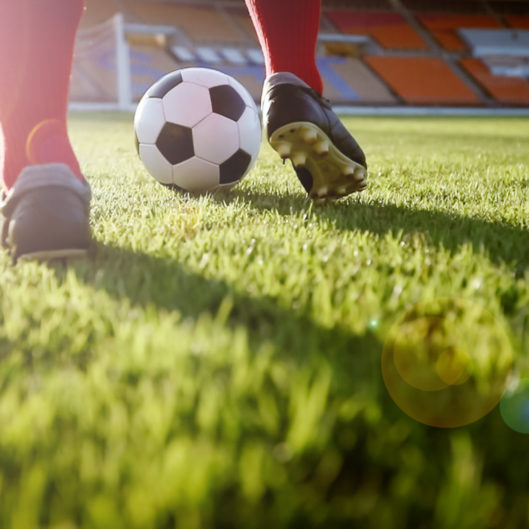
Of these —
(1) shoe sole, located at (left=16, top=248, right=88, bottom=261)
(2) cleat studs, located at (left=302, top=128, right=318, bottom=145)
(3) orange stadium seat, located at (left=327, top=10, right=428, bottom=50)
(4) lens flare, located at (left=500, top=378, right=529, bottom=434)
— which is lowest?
(3) orange stadium seat, located at (left=327, top=10, right=428, bottom=50)

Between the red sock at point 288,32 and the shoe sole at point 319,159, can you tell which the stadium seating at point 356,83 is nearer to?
the red sock at point 288,32

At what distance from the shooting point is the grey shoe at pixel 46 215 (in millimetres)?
1171

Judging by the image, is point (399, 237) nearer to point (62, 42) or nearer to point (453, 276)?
point (453, 276)

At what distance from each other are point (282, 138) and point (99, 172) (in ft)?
5.43

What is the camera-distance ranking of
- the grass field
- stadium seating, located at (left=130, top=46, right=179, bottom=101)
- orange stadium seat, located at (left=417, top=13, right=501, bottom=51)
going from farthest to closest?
orange stadium seat, located at (left=417, top=13, right=501, bottom=51), stadium seating, located at (left=130, top=46, right=179, bottom=101), the grass field

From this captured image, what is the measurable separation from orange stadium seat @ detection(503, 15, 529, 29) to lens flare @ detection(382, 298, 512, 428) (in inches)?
953

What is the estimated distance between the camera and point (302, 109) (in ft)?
4.95

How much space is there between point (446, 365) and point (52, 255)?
0.80 metres

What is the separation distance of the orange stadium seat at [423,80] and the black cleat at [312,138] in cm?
2011

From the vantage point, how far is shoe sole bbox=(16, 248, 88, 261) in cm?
116

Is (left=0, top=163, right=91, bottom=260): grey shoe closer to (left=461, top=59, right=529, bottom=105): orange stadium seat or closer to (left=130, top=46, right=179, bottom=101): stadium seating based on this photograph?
(left=130, top=46, right=179, bottom=101): stadium seating

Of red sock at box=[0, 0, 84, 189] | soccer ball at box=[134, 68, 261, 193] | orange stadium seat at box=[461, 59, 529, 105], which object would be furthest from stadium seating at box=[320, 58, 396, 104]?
red sock at box=[0, 0, 84, 189]

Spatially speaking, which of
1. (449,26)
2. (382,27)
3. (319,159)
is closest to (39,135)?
(319,159)

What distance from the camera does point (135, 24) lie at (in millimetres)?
18000
